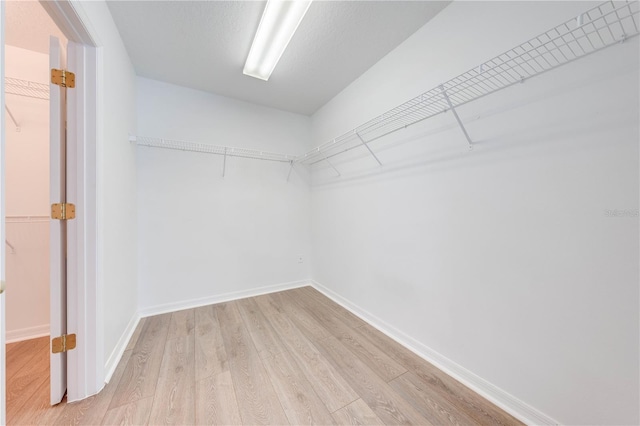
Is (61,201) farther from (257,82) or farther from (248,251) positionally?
(257,82)

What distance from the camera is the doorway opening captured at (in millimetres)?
1874

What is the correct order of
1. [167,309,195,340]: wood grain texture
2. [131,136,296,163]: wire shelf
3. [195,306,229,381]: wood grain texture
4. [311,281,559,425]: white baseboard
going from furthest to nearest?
[131,136,296,163]: wire shelf → [167,309,195,340]: wood grain texture → [195,306,229,381]: wood grain texture → [311,281,559,425]: white baseboard

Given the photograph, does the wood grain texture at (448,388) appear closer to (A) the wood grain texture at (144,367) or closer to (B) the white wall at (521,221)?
(B) the white wall at (521,221)

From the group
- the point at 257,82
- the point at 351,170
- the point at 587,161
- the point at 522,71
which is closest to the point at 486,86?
the point at 522,71

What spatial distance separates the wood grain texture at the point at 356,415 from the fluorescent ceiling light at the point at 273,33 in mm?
2490

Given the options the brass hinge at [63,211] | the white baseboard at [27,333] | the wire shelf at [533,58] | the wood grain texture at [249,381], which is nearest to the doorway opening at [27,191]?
the white baseboard at [27,333]

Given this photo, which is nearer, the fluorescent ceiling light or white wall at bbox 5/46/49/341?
the fluorescent ceiling light

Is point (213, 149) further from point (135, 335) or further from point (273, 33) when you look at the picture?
point (135, 335)

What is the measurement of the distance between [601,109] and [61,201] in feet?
9.24

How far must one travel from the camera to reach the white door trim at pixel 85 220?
1.31 m

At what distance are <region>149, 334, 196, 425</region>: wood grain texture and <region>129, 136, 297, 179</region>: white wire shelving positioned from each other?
185 cm

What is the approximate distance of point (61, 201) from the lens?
1303 millimetres

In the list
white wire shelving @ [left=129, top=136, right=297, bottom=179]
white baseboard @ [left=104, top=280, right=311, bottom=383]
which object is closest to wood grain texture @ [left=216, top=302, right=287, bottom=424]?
white baseboard @ [left=104, top=280, right=311, bottom=383]

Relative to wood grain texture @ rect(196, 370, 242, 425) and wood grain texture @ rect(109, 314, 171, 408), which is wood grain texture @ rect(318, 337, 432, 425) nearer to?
wood grain texture @ rect(196, 370, 242, 425)
